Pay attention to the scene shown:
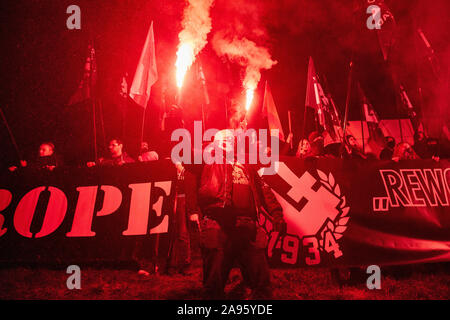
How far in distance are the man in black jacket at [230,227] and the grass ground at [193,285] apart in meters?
0.84

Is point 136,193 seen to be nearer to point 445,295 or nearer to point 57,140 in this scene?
point 445,295

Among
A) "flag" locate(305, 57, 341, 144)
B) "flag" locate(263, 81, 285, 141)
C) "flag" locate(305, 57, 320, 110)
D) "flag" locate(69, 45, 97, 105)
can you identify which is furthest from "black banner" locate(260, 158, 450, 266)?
"flag" locate(263, 81, 285, 141)

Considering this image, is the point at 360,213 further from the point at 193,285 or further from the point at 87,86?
the point at 87,86

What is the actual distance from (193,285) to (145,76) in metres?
5.37

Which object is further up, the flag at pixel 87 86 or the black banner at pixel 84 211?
the flag at pixel 87 86

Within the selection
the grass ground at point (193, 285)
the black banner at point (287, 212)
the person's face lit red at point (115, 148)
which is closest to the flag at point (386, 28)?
the black banner at point (287, 212)

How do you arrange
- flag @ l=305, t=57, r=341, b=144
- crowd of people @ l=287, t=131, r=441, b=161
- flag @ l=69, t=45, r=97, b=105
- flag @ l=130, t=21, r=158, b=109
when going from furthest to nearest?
1. flag @ l=305, t=57, r=341, b=144
2. flag @ l=130, t=21, r=158, b=109
3. flag @ l=69, t=45, r=97, b=105
4. crowd of people @ l=287, t=131, r=441, b=161

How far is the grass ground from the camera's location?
4.34 m

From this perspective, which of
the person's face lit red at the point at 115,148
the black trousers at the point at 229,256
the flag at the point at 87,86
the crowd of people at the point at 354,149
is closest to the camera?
the black trousers at the point at 229,256

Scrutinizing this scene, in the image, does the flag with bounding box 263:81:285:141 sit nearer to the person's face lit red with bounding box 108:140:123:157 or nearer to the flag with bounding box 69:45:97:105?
the flag with bounding box 69:45:97:105

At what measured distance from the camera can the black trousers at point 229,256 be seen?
139 inches

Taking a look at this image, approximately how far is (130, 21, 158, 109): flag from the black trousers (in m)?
5.03

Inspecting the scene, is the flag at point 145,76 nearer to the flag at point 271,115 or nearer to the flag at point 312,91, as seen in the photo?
the flag at point 312,91

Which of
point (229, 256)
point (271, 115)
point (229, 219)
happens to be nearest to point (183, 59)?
point (271, 115)
